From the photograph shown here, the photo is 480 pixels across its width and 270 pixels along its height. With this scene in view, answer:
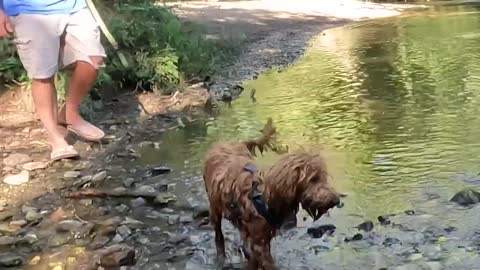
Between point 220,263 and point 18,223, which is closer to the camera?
point 220,263

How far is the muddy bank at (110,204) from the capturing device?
4.88 m

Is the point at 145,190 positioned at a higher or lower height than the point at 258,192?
lower

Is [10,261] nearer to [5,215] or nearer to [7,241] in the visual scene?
[7,241]

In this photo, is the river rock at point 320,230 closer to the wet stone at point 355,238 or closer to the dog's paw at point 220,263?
the wet stone at point 355,238

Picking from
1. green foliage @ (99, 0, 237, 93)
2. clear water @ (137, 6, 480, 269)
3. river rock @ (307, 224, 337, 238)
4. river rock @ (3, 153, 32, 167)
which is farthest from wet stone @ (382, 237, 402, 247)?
green foliage @ (99, 0, 237, 93)

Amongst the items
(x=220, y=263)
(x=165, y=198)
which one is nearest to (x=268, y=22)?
(x=165, y=198)

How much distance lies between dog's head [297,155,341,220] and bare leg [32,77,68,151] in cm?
361

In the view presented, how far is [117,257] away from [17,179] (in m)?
2.31

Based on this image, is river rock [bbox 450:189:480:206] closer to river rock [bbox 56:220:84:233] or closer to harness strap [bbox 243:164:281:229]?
harness strap [bbox 243:164:281:229]

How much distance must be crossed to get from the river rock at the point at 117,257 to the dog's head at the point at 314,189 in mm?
1304

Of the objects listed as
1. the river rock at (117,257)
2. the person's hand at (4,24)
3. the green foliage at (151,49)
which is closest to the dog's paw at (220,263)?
the river rock at (117,257)

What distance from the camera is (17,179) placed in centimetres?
666

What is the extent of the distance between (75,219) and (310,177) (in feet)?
7.41

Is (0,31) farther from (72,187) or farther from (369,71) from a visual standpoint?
(369,71)
